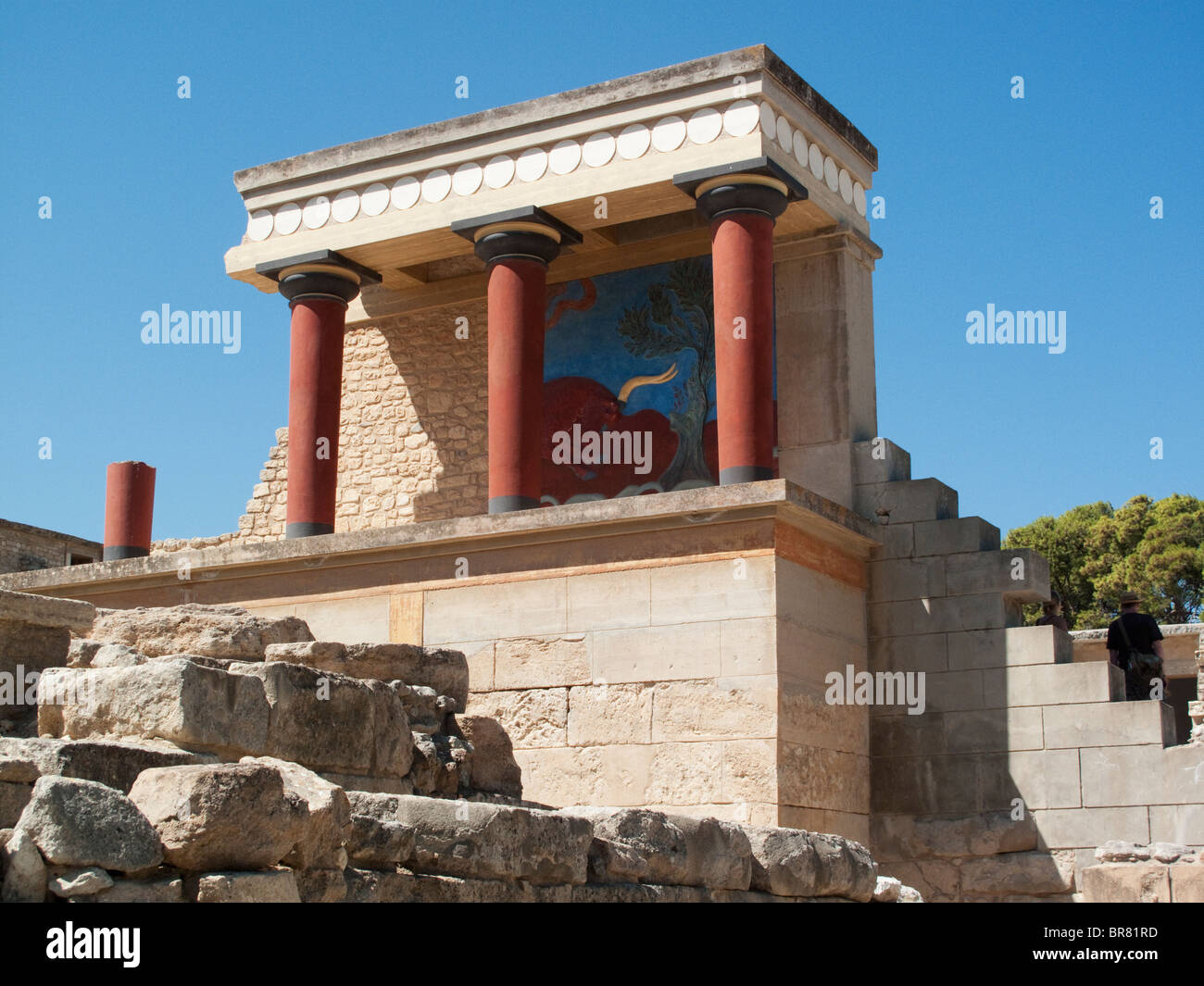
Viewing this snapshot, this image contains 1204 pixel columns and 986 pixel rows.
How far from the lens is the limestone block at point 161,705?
6.54 meters

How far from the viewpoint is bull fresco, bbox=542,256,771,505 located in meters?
15.2

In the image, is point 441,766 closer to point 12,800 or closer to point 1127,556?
point 12,800

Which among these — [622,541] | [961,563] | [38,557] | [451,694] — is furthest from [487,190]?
[38,557]

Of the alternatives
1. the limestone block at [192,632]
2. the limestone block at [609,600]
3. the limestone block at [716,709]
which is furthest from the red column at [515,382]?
the limestone block at [192,632]

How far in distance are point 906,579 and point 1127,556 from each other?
28.4m

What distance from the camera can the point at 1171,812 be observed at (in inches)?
454

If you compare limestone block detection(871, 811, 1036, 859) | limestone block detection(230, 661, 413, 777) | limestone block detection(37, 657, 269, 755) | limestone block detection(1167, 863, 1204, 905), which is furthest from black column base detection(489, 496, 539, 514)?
limestone block detection(37, 657, 269, 755)

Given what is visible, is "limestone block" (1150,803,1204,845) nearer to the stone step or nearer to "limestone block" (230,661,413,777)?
the stone step

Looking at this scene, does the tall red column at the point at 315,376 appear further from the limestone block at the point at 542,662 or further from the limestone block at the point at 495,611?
the limestone block at the point at 542,662

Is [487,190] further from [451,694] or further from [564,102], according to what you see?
[451,694]

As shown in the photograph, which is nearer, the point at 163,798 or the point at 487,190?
the point at 163,798

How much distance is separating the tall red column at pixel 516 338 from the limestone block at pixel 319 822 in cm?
802
